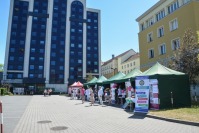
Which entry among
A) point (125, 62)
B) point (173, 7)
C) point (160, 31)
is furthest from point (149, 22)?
point (125, 62)

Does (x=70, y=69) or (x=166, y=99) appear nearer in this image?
(x=166, y=99)

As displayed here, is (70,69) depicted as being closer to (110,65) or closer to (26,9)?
(110,65)

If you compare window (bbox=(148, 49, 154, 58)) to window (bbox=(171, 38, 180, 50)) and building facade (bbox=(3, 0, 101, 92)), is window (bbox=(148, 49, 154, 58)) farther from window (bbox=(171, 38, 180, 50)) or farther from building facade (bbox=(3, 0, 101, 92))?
building facade (bbox=(3, 0, 101, 92))

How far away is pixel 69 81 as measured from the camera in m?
82.6

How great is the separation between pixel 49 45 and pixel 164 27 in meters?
56.6

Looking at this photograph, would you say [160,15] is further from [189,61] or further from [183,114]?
[183,114]

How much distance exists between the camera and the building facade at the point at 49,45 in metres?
79.6

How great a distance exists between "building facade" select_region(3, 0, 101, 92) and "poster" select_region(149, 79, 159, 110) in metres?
67.6

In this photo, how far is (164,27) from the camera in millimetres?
35031

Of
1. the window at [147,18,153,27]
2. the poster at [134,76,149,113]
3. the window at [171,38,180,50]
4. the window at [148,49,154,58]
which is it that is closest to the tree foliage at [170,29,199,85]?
the window at [171,38,180,50]

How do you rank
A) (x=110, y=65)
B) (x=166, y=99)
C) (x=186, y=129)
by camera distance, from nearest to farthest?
(x=186, y=129), (x=166, y=99), (x=110, y=65)

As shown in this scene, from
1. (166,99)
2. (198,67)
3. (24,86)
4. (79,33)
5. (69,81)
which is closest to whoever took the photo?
(166,99)

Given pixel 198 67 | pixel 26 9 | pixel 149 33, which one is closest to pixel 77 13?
pixel 26 9

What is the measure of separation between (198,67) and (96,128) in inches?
651
